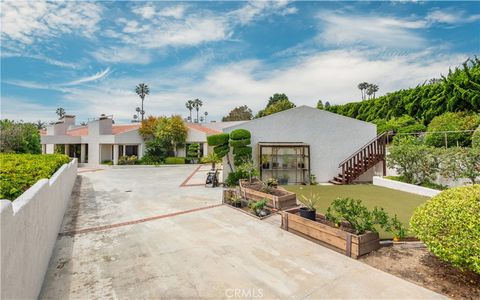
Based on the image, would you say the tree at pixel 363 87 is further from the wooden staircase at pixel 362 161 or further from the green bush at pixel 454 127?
the wooden staircase at pixel 362 161

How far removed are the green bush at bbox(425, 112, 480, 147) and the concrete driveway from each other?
42.7 ft

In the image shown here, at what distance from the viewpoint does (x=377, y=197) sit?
34.5 ft

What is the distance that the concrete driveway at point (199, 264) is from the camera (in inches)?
151

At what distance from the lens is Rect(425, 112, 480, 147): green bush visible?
48.1ft

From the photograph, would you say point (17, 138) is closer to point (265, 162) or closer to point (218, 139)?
point (218, 139)

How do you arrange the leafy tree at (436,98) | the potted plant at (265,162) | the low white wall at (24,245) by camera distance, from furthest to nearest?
→ the leafy tree at (436,98) < the potted plant at (265,162) < the low white wall at (24,245)

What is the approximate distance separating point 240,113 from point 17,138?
42098mm

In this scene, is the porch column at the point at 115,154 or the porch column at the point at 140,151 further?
the porch column at the point at 140,151

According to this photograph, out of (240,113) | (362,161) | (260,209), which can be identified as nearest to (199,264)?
(260,209)


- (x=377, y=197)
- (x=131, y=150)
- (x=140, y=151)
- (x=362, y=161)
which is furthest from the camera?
(x=131, y=150)

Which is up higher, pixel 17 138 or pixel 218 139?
pixel 17 138

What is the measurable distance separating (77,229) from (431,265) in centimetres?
837

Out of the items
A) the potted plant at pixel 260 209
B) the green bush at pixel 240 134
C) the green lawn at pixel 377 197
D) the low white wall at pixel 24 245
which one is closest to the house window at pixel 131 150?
the green bush at pixel 240 134

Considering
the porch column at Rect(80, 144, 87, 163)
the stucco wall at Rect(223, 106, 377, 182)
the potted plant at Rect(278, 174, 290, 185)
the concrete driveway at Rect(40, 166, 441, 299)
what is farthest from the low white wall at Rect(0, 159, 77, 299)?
the porch column at Rect(80, 144, 87, 163)
